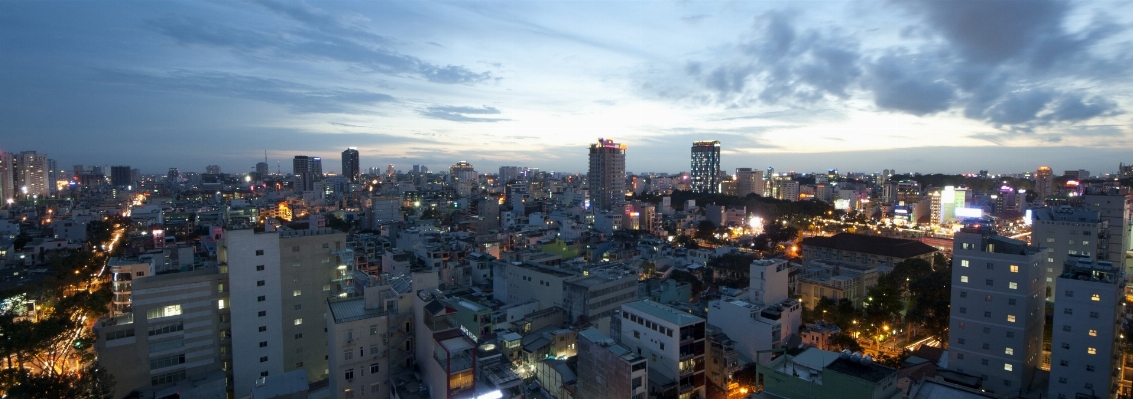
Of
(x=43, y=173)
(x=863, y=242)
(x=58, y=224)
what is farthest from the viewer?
(x=43, y=173)

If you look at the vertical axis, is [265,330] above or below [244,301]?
below

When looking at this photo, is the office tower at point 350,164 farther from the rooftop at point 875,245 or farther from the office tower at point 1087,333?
the office tower at point 1087,333

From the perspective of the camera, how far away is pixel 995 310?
11.5 m

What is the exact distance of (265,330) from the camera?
11.9 meters

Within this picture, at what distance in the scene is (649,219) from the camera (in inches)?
1572

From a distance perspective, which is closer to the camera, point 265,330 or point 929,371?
point 929,371

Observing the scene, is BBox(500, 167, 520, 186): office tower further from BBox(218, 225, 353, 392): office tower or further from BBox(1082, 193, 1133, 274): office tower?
BBox(218, 225, 353, 392): office tower

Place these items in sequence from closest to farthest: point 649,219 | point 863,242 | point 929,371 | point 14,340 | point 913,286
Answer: point 14,340, point 929,371, point 913,286, point 863,242, point 649,219

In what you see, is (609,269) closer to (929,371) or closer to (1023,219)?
(929,371)

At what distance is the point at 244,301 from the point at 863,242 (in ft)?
86.6

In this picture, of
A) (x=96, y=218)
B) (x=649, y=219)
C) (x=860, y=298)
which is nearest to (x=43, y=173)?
(x=96, y=218)

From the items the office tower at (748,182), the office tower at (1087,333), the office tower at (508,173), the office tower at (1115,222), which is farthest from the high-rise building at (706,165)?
the office tower at (1087,333)

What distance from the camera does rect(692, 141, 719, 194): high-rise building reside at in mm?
72688

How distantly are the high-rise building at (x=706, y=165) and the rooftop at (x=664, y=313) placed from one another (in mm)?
61817
